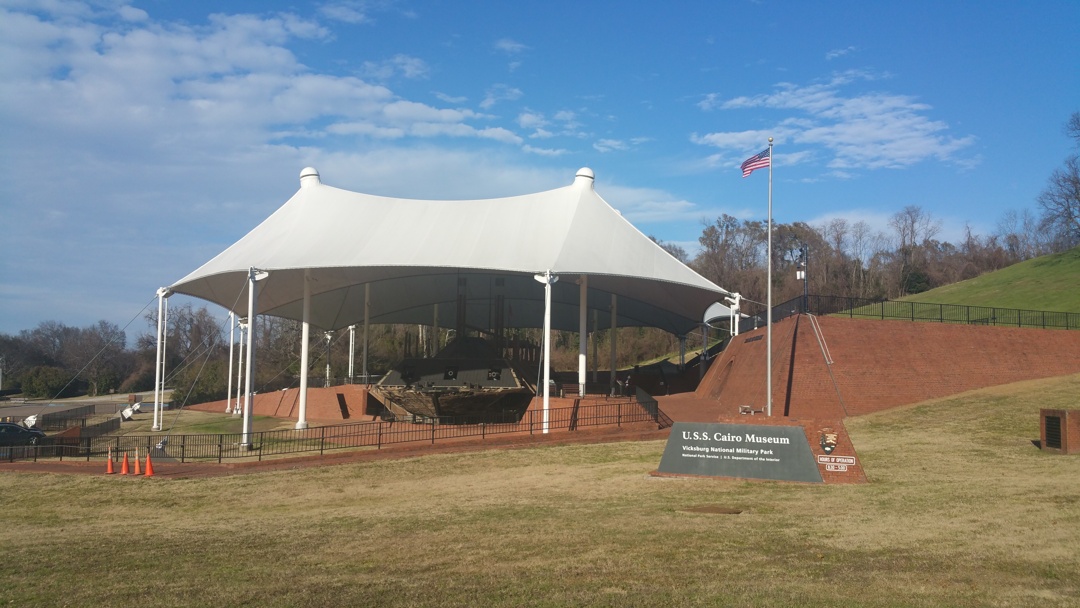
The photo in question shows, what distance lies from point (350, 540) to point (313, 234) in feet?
68.4

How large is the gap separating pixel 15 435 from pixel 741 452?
2417 centimetres

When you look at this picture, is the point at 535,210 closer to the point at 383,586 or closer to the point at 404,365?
the point at 404,365

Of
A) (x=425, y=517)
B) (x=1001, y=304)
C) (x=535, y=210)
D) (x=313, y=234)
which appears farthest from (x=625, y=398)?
(x=1001, y=304)

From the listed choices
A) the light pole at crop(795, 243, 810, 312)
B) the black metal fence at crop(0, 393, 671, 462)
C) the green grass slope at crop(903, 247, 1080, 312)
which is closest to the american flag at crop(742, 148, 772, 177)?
the light pole at crop(795, 243, 810, 312)

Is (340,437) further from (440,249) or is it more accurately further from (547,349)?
(440,249)

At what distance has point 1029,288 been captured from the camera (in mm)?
46094

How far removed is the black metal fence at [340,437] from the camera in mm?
22750

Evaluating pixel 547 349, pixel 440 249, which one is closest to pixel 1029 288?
pixel 547 349

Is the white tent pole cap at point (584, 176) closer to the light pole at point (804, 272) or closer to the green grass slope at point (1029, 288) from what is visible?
the light pole at point (804, 272)

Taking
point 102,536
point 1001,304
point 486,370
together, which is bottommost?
point 102,536

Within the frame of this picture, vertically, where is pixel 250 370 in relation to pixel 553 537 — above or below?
above

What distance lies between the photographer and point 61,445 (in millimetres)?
22766

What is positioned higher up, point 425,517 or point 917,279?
point 917,279

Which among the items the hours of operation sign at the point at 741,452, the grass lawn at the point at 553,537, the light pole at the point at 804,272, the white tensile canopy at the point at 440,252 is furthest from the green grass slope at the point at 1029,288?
the hours of operation sign at the point at 741,452
